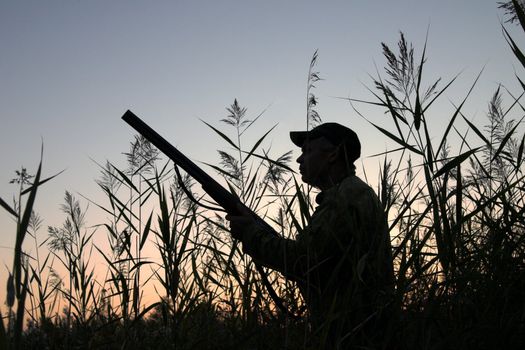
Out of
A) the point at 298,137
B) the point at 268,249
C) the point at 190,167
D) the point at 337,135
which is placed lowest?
the point at 268,249

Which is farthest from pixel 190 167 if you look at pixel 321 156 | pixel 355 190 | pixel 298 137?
pixel 355 190

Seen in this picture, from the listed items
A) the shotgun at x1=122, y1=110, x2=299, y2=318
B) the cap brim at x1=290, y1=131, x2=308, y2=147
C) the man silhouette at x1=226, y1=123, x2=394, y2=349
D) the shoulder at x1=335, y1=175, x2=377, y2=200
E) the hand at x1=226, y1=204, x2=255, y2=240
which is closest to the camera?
the man silhouette at x1=226, y1=123, x2=394, y2=349

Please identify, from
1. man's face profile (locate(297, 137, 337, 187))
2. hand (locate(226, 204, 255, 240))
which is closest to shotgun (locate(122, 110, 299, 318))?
hand (locate(226, 204, 255, 240))

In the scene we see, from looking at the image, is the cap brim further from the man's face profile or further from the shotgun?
the shotgun

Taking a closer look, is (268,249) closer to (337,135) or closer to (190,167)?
(337,135)

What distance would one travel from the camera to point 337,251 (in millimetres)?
2846

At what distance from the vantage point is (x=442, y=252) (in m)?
2.12

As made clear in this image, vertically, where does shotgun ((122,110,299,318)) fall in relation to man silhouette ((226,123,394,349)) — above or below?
above

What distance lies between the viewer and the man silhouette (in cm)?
209

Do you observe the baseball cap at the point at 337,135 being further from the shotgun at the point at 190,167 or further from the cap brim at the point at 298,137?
the shotgun at the point at 190,167

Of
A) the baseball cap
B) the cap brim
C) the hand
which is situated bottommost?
the hand

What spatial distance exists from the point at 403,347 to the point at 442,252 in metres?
0.39

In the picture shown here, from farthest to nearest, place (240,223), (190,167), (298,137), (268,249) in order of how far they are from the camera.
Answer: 1. (298,137)
2. (190,167)
3. (240,223)
4. (268,249)

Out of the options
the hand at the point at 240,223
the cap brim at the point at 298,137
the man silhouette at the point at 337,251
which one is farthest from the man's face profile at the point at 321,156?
the hand at the point at 240,223
